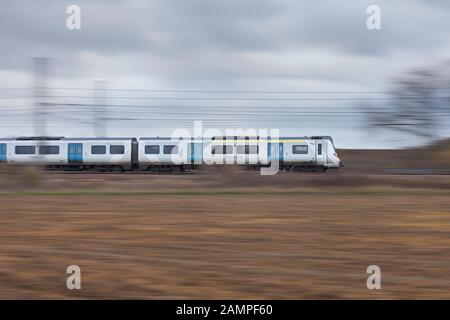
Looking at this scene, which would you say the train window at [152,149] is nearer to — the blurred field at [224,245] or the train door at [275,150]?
the train door at [275,150]

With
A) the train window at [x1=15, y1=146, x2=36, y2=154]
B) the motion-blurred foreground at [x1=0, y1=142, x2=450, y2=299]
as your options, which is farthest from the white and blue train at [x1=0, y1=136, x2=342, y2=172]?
the motion-blurred foreground at [x1=0, y1=142, x2=450, y2=299]

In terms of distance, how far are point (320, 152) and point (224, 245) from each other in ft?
117

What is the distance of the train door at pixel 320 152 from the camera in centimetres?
4772

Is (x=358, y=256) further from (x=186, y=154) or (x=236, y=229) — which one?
(x=186, y=154)

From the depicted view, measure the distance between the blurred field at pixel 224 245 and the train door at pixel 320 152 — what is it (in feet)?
75.8

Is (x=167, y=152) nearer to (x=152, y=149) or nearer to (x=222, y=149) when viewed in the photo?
(x=152, y=149)

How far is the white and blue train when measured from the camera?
4712 cm

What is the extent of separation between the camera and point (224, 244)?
12.8 meters

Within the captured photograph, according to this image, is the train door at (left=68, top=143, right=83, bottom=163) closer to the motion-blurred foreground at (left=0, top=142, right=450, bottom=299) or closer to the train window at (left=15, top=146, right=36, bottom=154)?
the train window at (left=15, top=146, right=36, bottom=154)

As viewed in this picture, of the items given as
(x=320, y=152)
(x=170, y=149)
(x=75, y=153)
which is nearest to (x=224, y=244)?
(x=320, y=152)

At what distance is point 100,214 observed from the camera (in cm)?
1808

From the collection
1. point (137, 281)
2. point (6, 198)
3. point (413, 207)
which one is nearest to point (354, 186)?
point (413, 207)

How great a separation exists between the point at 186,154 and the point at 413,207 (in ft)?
95.8
